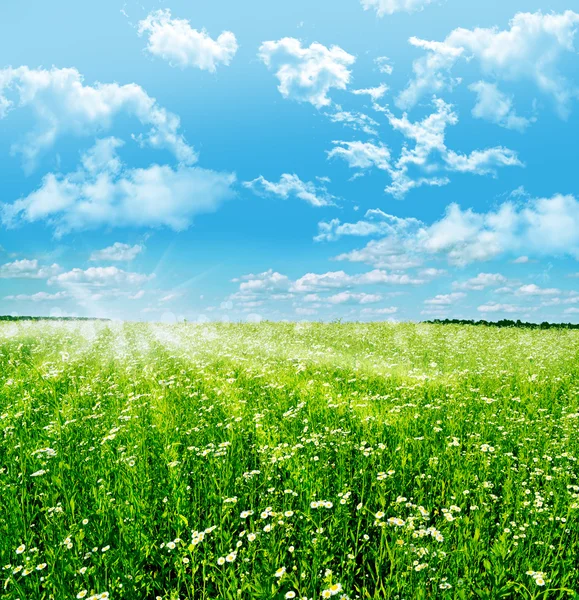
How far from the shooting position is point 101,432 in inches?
284

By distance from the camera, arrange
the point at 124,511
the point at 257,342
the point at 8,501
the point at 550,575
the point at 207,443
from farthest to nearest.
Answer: the point at 257,342
the point at 207,443
the point at 8,501
the point at 124,511
the point at 550,575

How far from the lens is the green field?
380 centimetres

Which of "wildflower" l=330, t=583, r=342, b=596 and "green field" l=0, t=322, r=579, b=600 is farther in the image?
"green field" l=0, t=322, r=579, b=600

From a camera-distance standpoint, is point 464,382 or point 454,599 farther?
point 464,382

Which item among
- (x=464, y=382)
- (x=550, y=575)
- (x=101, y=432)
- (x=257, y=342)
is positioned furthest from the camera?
(x=257, y=342)

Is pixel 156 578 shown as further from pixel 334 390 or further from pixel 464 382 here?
pixel 464 382

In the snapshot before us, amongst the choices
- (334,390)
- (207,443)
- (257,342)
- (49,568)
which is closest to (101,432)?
(207,443)

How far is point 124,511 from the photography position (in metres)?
4.64

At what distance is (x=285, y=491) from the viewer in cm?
443

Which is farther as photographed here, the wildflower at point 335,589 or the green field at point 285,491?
the green field at point 285,491

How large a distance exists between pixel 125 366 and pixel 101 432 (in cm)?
556

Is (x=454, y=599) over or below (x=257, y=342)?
below

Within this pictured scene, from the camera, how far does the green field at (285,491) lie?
3.80 m

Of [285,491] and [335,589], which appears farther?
[285,491]
